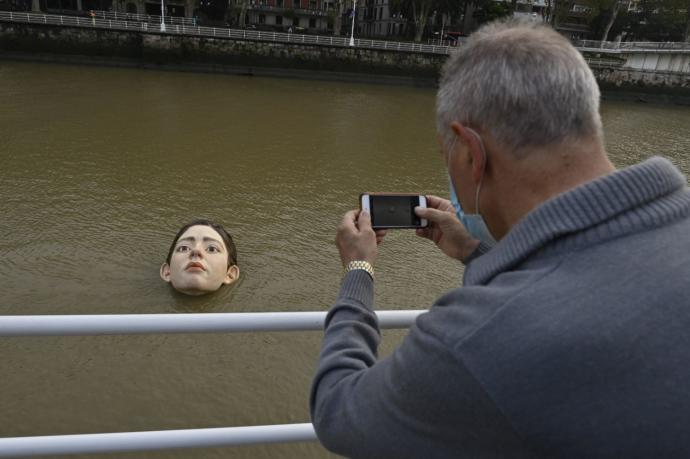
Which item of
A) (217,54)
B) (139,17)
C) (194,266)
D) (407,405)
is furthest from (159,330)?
(139,17)

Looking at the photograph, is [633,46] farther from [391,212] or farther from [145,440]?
[145,440]

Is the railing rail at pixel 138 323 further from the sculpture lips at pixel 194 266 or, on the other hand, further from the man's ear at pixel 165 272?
the man's ear at pixel 165 272

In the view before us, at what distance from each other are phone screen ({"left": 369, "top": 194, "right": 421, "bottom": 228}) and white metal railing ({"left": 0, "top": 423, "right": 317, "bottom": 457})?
0.69 meters

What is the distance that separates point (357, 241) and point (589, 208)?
2.21 ft

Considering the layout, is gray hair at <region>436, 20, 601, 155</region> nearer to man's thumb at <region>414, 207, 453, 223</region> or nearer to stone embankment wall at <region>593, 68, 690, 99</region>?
man's thumb at <region>414, 207, 453, 223</region>

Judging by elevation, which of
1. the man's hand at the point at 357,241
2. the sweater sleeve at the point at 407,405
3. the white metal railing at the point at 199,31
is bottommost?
the sweater sleeve at the point at 407,405

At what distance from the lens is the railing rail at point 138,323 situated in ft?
4.27

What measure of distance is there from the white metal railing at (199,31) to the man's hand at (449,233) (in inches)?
992

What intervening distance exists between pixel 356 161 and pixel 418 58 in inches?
767

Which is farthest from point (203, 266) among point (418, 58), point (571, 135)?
point (418, 58)

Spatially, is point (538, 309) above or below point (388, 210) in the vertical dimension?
above

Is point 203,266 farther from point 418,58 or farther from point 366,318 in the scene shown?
point 418,58

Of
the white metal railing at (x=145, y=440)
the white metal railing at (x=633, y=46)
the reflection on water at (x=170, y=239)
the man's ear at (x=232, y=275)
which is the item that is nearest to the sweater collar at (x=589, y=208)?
the white metal railing at (x=145, y=440)

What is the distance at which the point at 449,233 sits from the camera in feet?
5.39
